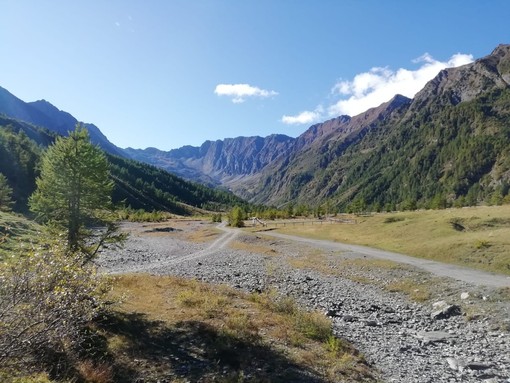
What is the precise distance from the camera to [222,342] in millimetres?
17906

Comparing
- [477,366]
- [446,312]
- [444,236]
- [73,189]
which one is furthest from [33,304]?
[444,236]

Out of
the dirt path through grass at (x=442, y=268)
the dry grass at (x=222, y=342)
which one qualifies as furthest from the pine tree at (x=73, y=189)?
the dirt path through grass at (x=442, y=268)

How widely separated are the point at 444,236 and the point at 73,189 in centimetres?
4952

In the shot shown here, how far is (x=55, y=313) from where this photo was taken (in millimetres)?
9484

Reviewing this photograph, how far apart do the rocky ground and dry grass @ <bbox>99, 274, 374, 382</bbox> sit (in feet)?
7.12

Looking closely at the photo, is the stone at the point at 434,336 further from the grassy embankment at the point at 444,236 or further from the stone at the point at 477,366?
the grassy embankment at the point at 444,236

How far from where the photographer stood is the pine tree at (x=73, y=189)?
71.8ft

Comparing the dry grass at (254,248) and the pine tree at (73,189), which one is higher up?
the pine tree at (73,189)

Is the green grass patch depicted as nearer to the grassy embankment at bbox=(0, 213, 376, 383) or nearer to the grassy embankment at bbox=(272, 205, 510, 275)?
the grassy embankment at bbox=(0, 213, 376, 383)

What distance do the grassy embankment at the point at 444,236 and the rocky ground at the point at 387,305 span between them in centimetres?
808

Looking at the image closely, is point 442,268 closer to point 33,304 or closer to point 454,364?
point 454,364

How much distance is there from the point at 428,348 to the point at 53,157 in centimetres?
2403

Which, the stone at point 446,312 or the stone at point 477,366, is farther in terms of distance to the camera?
the stone at point 446,312

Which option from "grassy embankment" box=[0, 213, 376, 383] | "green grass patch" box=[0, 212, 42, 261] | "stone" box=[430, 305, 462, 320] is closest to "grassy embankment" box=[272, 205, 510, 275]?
"stone" box=[430, 305, 462, 320]
